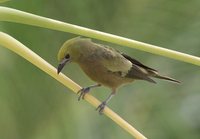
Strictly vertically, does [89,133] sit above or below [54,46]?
below

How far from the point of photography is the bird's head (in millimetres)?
1011

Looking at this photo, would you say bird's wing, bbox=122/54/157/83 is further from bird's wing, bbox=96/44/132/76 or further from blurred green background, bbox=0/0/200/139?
blurred green background, bbox=0/0/200/139

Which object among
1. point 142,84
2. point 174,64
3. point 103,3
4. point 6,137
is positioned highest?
point 103,3

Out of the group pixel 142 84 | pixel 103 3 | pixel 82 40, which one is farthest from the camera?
pixel 142 84

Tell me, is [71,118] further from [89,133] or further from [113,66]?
[113,66]

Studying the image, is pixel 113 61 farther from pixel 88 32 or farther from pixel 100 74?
pixel 88 32

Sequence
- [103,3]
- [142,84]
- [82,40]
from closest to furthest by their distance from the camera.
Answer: [82,40] → [103,3] → [142,84]

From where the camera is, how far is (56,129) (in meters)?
1.29

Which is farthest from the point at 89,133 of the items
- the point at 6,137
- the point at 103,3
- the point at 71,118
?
the point at 103,3

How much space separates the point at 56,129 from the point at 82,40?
293 mm

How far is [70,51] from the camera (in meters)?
1.05

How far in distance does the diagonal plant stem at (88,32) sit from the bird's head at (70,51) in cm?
22

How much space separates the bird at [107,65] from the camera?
1105mm

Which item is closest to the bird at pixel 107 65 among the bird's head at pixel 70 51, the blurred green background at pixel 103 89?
the bird's head at pixel 70 51
